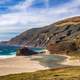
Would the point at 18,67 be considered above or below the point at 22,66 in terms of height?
above

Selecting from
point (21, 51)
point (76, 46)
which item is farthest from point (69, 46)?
point (21, 51)

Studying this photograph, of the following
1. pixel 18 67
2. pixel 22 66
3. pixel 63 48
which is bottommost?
pixel 22 66

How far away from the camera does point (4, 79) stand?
46.3 meters

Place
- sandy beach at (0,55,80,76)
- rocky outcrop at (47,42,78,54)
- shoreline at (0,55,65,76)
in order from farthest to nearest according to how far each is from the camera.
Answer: rocky outcrop at (47,42,78,54), sandy beach at (0,55,80,76), shoreline at (0,55,65,76)

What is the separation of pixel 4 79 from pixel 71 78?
1175cm

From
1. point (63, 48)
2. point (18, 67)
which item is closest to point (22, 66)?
point (18, 67)

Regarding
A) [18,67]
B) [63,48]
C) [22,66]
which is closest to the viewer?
[18,67]

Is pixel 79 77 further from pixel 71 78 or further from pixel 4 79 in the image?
pixel 4 79

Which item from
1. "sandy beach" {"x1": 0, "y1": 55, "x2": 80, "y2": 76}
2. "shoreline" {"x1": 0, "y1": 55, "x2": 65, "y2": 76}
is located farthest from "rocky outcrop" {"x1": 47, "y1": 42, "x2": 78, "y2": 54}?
"shoreline" {"x1": 0, "y1": 55, "x2": 65, "y2": 76}

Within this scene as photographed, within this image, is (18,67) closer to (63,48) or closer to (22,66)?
(22,66)

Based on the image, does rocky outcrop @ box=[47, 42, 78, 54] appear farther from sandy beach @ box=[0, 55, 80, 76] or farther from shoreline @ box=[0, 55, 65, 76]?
shoreline @ box=[0, 55, 65, 76]

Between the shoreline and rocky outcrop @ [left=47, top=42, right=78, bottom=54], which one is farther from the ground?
rocky outcrop @ [left=47, top=42, right=78, bottom=54]

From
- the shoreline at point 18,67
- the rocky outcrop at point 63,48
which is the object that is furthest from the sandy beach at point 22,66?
the rocky outcrop at point 63,48

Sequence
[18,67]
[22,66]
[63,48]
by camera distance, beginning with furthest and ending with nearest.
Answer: [63,48] < [22,66] < [18,67]
